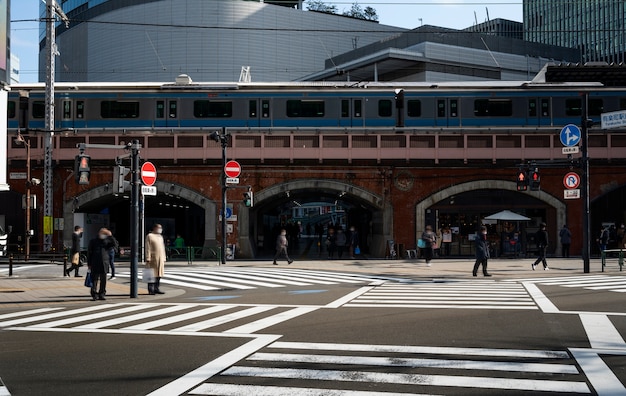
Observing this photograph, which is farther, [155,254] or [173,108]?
[173,108]

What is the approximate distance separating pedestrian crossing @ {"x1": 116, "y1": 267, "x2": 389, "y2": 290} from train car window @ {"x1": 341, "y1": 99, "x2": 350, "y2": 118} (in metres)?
12.1

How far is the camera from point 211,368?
771cm

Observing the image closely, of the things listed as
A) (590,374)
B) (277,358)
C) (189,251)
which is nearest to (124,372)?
(277,358)

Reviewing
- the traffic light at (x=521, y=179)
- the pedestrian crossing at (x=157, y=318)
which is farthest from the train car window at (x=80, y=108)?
the traffic light at (x=521, y=179)

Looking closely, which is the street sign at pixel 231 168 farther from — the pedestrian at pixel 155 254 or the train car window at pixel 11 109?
the train car window at pixel 11 109

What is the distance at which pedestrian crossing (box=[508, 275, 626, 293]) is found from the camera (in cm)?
1745

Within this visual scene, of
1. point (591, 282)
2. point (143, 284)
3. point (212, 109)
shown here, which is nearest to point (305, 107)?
point (212, 109)

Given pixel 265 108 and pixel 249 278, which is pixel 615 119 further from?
pixel 265 108

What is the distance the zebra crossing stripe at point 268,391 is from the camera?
6457 mm

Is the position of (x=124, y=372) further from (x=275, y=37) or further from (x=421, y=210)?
(x=275, y=37)

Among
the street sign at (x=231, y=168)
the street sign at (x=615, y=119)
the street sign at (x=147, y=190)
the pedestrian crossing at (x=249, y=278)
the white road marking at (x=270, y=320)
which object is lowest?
the pedestrian crossing at (x=249, y=278)

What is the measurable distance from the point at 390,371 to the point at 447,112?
28223 mm

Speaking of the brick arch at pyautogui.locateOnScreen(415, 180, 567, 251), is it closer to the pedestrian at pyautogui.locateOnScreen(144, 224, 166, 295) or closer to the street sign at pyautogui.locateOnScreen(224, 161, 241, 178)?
the street sign at pyautogui.locateOnScreen(224, 161, 241, 178)

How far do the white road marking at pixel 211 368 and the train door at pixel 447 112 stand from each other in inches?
Result: 1034
